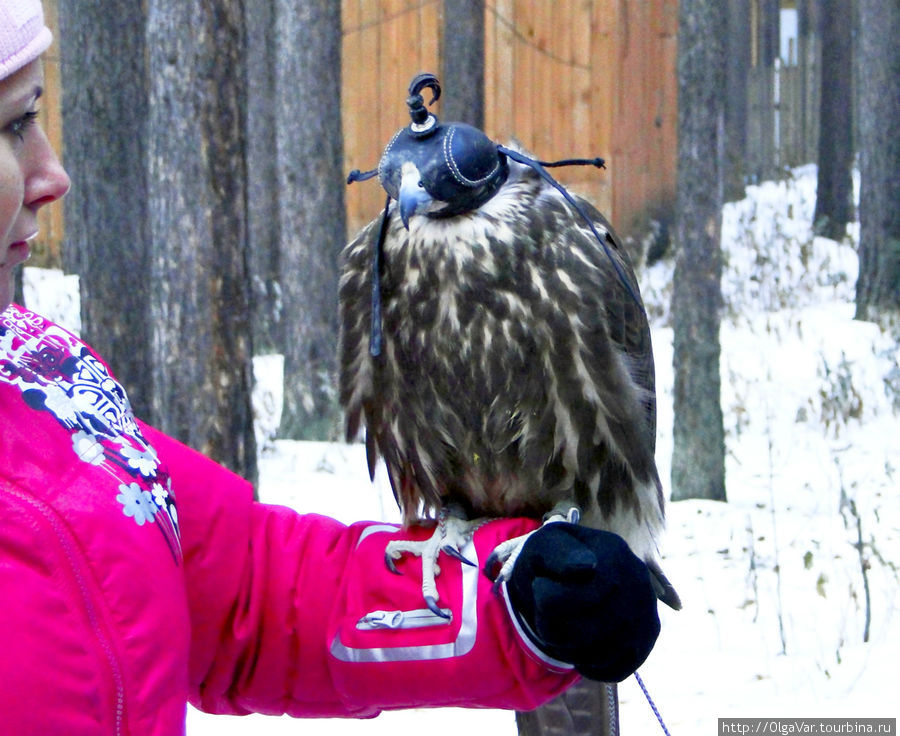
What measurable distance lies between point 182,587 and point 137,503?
0.43 feet

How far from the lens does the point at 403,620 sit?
162 centimetres

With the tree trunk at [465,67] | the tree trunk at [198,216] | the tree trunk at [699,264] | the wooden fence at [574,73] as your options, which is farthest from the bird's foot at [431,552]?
the wooden fence at [574,73]

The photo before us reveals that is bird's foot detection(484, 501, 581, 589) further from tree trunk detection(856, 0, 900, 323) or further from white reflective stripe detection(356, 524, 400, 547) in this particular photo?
tree trunk detection(856, 0, 900, 323)

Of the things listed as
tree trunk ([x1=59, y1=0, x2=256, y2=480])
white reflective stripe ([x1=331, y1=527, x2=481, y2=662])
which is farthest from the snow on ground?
white reflective stripe ([x1=331, y1=527, x2=481, y2=662])

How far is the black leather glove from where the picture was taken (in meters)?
1.45

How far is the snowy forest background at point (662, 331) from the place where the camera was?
3574 millimetres

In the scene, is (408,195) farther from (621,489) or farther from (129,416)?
(621,489)

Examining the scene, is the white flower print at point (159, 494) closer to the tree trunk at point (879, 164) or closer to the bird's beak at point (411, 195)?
the bird's beak at point (411, 195)

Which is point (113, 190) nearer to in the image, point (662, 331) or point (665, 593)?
→ point (665, 593)

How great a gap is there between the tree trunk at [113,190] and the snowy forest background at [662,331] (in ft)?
0.03

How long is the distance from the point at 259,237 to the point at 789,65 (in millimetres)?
12139

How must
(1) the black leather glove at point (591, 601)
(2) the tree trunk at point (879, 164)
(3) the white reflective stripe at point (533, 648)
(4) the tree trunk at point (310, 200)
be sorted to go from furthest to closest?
(2) the tree trunk at point (879, 164)
(4) the tree trunk at point (310, 200)
(3) the white reflective stripe at point (533, 648)
(1) the black leather glove at point (591, 601)

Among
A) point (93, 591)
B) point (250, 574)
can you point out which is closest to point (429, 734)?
point (250, 574)

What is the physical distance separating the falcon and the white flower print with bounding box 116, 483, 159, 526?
0.66 meters
